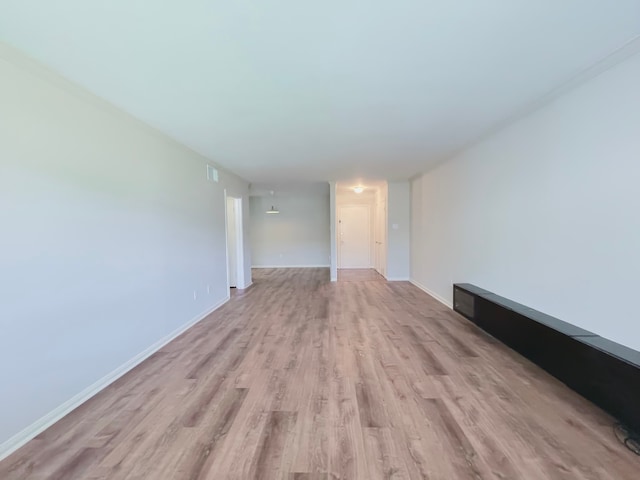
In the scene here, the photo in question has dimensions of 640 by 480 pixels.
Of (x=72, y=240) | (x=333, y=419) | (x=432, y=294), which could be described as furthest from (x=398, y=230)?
(x=72, y=240)

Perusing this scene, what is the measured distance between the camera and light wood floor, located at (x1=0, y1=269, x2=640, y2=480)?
1655mm

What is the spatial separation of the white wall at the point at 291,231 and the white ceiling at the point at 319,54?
712 centimetres

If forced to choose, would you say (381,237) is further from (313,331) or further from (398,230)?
(313,331)

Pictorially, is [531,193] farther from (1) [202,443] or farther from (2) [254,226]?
(2) [254,226]

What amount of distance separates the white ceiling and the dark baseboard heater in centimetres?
196

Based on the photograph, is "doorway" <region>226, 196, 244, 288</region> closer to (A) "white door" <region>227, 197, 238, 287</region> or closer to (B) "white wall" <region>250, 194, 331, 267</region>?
(A) "white door" <region>227, 197, 238, 287</region>

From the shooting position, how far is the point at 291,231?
1030cm

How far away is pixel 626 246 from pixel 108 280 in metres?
4.02

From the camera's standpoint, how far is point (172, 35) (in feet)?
5.45

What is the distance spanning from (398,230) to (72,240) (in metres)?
6.42

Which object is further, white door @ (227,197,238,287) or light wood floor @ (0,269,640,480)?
white door @ (227,197,238,287)

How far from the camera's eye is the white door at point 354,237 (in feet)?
33.0

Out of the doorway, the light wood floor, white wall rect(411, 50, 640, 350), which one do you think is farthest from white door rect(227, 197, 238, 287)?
white wall rect(411, 50, 640, 350)

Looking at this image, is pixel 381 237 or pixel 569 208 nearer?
pixel 569 208
